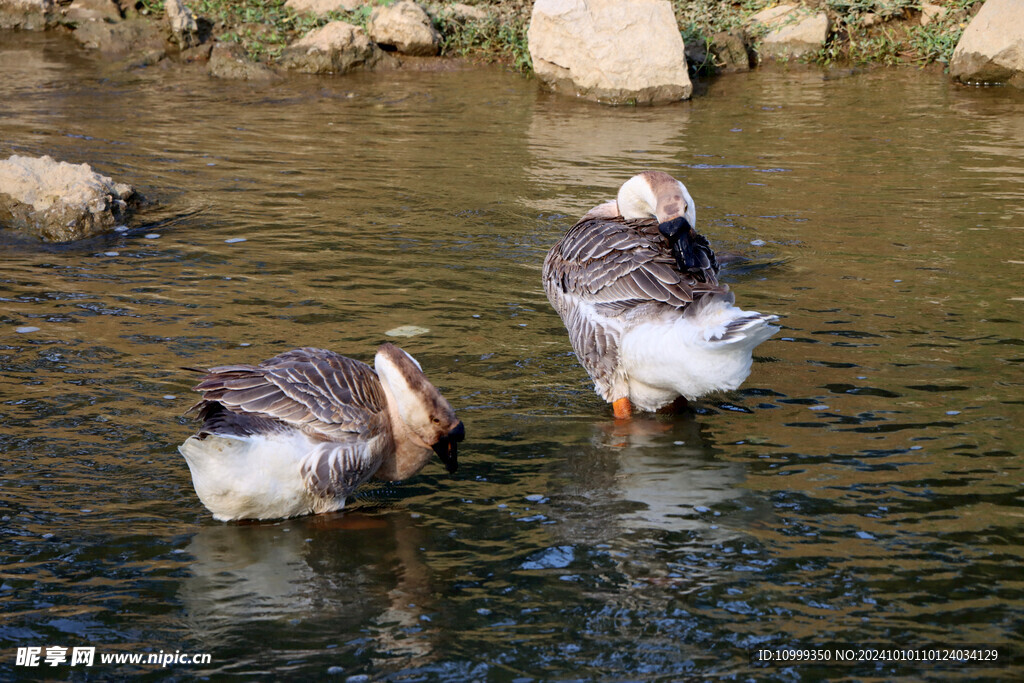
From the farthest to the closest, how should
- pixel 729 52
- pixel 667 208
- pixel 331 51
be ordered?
pixel 729 52, pixel 331 51, pixel 667 208

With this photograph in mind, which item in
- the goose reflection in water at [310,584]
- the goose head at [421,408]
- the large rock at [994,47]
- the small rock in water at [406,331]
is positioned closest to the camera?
the goose reflection in water at [310,584]

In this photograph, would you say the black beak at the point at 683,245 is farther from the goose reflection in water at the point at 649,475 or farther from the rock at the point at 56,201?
the rock at the point at 56,201

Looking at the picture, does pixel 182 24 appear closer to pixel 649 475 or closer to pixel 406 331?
pixel 406 331

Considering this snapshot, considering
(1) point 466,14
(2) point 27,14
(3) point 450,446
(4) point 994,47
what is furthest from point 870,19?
(2) point 27,14

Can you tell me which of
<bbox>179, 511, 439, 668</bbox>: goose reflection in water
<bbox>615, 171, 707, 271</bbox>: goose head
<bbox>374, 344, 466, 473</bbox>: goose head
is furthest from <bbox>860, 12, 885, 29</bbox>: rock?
<bbox>179, 511, 439, 668</bbox>: goose reflection in water

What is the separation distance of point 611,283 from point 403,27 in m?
11.0

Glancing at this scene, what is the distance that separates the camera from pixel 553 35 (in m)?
13.7

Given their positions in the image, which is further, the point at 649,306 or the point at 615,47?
the point at 615,47

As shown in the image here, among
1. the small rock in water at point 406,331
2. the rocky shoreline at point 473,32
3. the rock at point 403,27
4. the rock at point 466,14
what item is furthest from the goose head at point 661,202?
the rock at point 466,14

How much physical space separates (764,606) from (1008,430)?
2098 millimetres

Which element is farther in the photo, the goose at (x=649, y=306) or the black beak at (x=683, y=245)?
the black beak at (x=683, y=245)

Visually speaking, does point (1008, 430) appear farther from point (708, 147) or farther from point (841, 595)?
point (708, 147)

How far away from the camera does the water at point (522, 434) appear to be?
361 centimetres

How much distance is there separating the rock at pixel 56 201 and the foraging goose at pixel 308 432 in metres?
4.56
